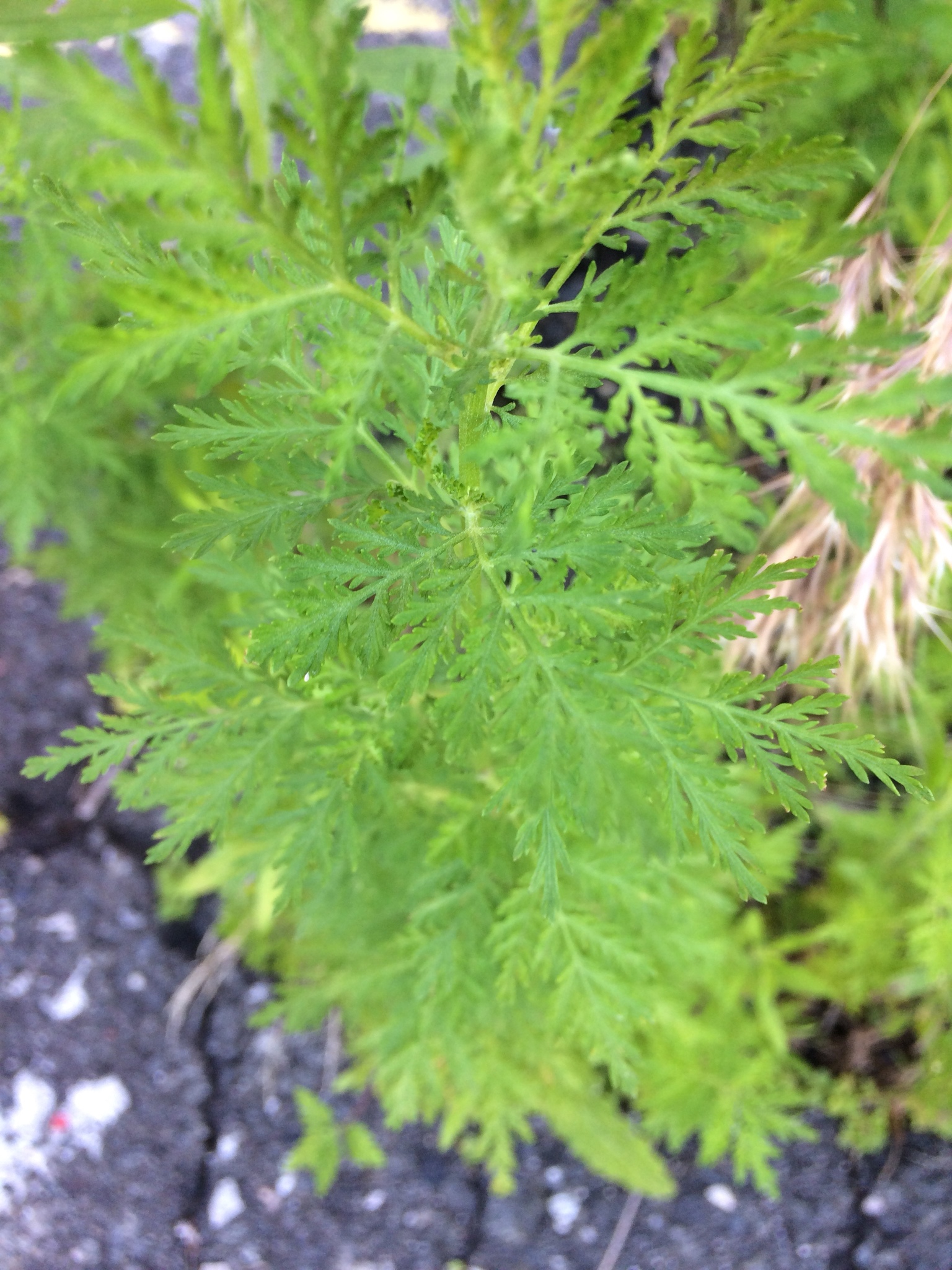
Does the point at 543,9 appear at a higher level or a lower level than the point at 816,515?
higher

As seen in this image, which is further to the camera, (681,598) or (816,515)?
(816,515)

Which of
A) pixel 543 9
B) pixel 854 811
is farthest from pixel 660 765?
pixel 854 811

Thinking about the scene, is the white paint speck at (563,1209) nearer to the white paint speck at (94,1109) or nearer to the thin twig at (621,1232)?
the thin twig at (621,1232)

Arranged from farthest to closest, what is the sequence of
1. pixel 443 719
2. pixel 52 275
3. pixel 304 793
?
1. pixel 52 275
2. pixel 304 793
3. pixel 443 719

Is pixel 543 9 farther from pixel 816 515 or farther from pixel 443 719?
pixel 816 515

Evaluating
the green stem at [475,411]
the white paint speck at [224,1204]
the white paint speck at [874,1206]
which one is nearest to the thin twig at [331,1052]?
the white paint speck at [224,1204]

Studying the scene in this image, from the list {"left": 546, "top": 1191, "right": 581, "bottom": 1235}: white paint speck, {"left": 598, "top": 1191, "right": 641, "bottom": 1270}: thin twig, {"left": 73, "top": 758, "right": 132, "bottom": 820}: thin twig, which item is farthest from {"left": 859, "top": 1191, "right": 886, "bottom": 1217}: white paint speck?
{"left": 73, "top": 758, "right": 132, "bottom": 820}: thin twig
